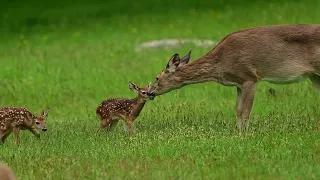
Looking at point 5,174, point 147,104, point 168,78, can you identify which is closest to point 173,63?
point 168,78

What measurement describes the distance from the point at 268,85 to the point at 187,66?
627 centimetres

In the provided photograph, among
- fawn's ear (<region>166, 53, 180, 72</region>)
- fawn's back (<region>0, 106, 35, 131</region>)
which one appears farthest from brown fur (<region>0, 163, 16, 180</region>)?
fawn's ear (<region>166, 53, 180, 72</region>)

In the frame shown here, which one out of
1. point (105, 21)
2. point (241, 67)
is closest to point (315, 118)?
point (241, 67)

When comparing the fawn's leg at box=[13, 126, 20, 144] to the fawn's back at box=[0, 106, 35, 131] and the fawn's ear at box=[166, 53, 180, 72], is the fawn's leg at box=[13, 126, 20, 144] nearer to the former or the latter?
the fawn's back at box=[0, 106, 35, 131]

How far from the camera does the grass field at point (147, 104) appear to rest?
36.3 feet

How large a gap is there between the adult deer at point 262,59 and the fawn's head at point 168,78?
17.0 inches

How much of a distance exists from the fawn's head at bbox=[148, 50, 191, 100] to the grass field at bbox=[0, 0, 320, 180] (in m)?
0.58

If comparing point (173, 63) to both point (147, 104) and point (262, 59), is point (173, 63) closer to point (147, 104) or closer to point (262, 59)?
point (262, 59)

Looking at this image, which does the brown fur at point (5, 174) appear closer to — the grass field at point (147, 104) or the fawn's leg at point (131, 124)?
the grass field at point (147, 104)

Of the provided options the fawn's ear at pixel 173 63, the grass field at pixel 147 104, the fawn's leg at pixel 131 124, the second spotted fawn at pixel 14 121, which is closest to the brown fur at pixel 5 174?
the grass field at pixel 147 104

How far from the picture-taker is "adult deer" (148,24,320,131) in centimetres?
1478

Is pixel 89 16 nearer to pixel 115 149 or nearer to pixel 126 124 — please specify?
pixel 126 124

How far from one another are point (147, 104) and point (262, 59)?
17.9ft

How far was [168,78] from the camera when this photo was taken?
1568 cm
